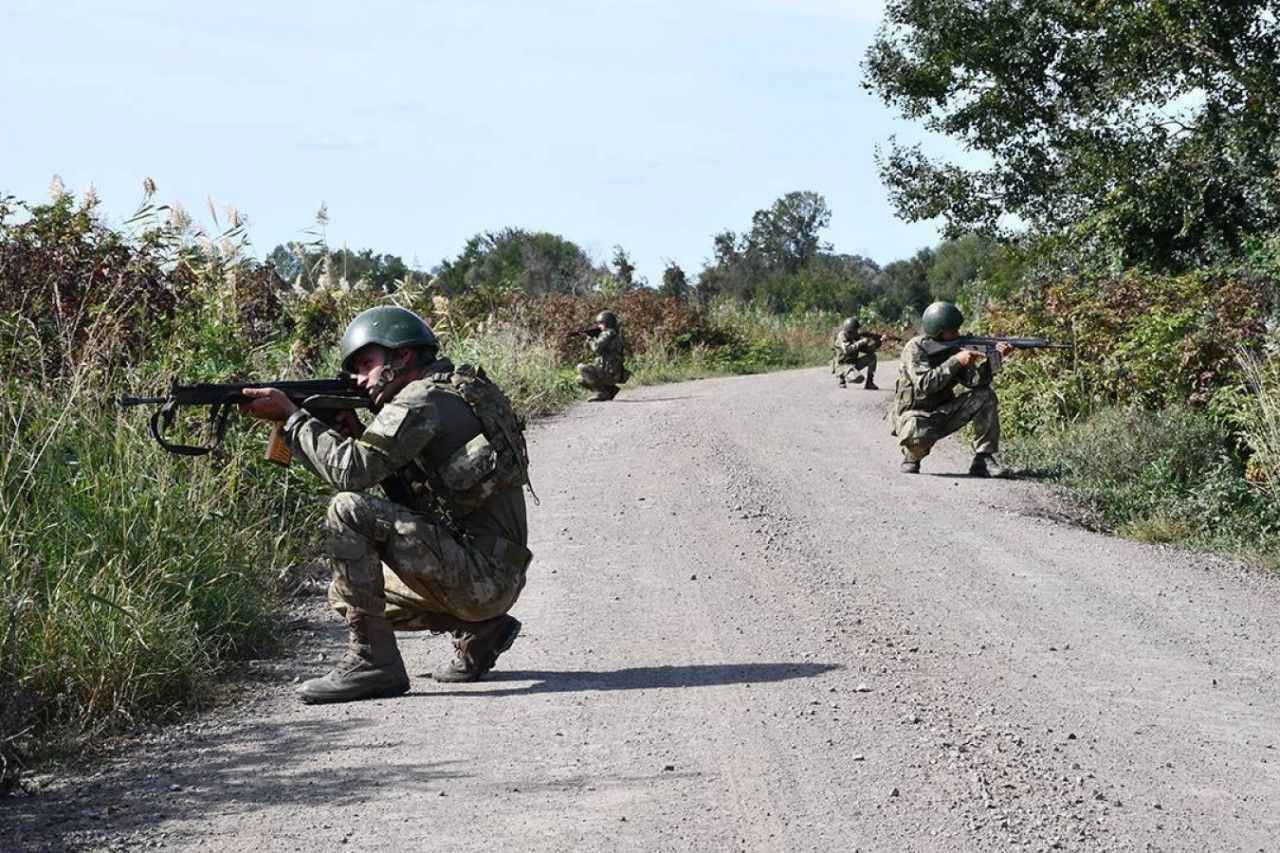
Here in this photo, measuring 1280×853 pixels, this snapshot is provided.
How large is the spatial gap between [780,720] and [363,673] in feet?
5.83

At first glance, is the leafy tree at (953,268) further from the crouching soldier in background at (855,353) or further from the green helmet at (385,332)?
the green helmet at (385,332)

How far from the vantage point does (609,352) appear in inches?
896

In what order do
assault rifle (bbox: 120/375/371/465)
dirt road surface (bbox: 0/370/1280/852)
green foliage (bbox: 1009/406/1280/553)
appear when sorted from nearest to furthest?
1. dirt road surface (bbox: 0/370/1280/852)
2. assault rifle (bbox: 120/375/371/465)
3. green foliage (bbox: 1009/406/1280/553)

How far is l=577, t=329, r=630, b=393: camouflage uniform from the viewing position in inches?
896

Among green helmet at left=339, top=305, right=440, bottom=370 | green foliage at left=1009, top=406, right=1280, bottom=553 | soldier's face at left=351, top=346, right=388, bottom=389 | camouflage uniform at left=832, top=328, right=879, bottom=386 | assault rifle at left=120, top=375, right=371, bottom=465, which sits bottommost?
green foliage at left=1009, top=406, right=1280, bottom=553

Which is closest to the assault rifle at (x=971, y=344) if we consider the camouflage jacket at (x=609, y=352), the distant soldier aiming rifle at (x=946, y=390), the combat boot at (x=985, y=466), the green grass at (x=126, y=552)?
the distant soldier aiming rifle at (x=946, y=390)

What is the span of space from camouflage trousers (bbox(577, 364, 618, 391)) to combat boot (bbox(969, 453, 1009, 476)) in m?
8.49

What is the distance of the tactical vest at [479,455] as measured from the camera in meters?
7.08

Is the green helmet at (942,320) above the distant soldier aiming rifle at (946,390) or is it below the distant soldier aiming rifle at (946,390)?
above

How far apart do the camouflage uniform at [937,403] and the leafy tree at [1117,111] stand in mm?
7439

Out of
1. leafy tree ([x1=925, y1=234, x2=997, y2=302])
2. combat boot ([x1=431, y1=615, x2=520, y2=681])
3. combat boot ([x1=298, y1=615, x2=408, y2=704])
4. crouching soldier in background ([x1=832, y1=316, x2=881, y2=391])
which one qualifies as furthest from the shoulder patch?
leafy tree ([x1=925, y1=234, x2=997, y2=302])

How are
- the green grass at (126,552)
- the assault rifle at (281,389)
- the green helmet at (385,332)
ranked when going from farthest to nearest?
the green helmet at (385,332) < the assault rifle at (281,389) < the green grass at (126,552)

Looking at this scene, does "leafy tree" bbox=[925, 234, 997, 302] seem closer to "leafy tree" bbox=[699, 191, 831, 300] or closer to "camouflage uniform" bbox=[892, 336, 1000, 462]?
"leafy tree" bbox=[699, 191, 831, 300]

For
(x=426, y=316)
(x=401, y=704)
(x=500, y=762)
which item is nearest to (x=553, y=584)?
(x=401, y=704)
